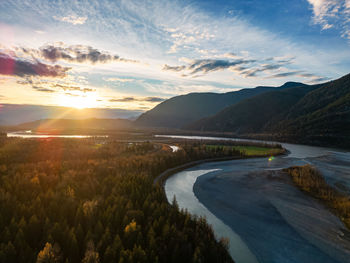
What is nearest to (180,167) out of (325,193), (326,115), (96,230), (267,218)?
(325,193)

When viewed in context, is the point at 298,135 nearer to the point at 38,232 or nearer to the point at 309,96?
the point at 309,96

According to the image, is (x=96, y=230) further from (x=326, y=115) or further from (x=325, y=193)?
(x=326, y=115)

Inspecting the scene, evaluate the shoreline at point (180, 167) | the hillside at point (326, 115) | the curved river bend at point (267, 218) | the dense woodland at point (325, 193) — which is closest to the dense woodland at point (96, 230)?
the curved river bend at point (267, 218)

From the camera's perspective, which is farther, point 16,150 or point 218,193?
point 16,150

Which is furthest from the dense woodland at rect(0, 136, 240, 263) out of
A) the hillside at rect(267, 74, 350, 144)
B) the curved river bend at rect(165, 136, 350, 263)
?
the hillside at rect(267, 74, 350, 144)

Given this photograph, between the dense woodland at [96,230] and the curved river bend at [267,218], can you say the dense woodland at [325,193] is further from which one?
the dense woodland at [96,230]

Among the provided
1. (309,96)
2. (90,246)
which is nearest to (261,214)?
(90,246)
